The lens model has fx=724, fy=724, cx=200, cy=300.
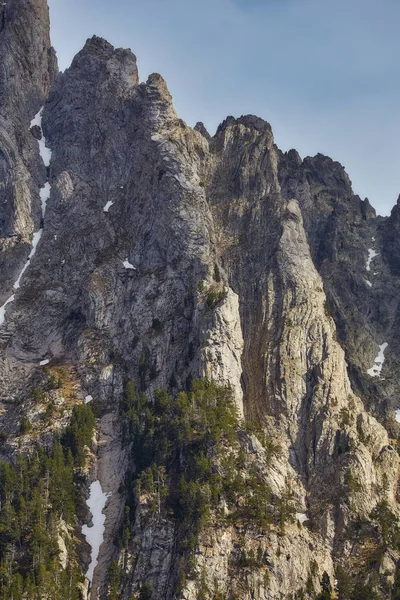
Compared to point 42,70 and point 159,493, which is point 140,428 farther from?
point 42,70

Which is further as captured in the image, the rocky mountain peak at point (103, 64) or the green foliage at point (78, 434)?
the rocky mountain peak at point (103, 64)

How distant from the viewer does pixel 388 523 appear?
99.2 meters

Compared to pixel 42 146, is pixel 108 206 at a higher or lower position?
lower

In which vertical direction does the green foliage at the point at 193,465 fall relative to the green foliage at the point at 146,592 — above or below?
above

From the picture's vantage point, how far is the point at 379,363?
516 ft

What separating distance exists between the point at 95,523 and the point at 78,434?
44.3ft

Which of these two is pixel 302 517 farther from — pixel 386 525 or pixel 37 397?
pixel 37 397

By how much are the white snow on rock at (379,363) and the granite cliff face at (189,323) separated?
1.65 ft

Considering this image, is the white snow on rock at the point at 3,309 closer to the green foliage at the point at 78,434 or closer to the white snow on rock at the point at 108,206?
the white snow on rock at the point at 108,206

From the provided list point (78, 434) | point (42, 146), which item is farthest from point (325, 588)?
point (42, 146)

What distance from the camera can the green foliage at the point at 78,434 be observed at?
10856 centimetres

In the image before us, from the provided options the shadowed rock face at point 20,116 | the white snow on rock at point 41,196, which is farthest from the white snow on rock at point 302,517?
the shadowed rock face at point 20,116

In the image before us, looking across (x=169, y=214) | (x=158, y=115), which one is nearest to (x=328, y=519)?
(x=169, y=214)

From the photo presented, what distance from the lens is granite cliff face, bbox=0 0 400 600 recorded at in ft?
315
